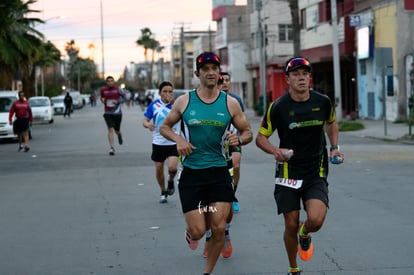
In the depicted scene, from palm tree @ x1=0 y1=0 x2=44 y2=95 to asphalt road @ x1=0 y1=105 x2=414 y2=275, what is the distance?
84.2 ft

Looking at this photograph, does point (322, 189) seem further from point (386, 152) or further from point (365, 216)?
point (386, 152)

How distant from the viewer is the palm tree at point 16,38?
42.2 meters

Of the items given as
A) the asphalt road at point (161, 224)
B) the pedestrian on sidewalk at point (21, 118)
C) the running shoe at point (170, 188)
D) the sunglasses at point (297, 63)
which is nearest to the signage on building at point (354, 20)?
the pedestrian on sidewalk at point (21, 118)

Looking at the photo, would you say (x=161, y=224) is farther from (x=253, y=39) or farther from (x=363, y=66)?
(x=253, y=39)

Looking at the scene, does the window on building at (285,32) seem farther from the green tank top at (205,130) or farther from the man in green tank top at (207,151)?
the green tank top at (205,130)

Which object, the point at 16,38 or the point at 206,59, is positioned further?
the point at 16,38

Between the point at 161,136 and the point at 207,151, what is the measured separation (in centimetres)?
493

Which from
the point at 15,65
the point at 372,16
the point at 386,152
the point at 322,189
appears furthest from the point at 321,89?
the point at 322,189

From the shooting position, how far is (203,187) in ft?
22.0

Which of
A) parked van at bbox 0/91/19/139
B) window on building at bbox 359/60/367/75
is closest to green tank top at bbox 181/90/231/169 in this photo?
parked van at bbox 0/91/19/139

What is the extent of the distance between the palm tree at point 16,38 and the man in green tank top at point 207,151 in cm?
3490

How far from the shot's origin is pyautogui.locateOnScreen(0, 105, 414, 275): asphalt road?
7.70 metres

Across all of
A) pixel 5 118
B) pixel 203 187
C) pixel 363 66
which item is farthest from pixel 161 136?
pixel 363 66

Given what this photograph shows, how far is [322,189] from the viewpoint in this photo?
667 cm
